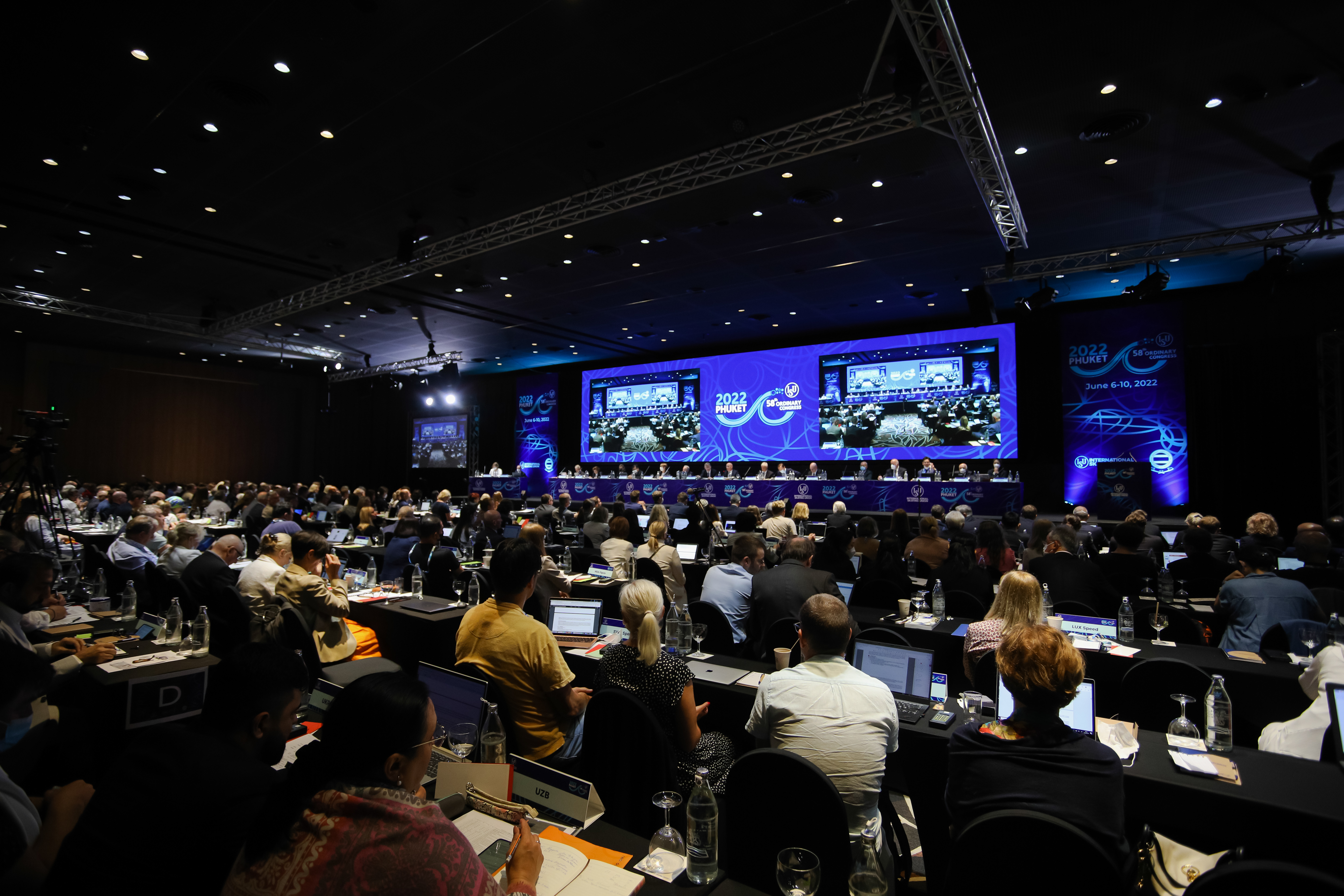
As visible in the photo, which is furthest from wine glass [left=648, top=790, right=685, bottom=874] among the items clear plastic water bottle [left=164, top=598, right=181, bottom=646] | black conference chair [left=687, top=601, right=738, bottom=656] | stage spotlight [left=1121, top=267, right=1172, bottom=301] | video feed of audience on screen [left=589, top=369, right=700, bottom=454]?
video feed of audience on screen [left=589, top=369, right=700, bottom=454]

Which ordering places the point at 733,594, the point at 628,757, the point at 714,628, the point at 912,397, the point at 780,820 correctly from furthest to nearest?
the point at 912,397
the point at 733,594
the point at 714,628
the point at 628,757
the point at 780,820

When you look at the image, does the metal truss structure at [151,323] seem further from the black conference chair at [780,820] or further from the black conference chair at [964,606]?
the black conference chair at [780,820]

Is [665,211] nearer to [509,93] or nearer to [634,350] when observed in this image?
[509,93]

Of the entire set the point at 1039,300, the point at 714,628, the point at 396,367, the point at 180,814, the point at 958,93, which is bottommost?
the point at 714,628

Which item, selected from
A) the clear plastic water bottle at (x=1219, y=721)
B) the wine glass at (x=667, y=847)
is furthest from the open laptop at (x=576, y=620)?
the clear plastic water bottle at (x=1219, y=721)

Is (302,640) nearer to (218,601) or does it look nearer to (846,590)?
(218,601)

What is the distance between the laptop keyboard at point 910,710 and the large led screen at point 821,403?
1150 centimetres

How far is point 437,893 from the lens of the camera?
110cm

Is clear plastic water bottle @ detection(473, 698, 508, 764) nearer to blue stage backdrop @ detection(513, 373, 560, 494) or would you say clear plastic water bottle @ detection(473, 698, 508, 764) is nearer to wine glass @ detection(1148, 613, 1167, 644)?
wine glass @ detection(1148, 613, 1167, 644)

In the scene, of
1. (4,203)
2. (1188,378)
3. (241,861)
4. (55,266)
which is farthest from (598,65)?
(1188,378)

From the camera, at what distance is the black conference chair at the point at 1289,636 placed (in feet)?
10.8

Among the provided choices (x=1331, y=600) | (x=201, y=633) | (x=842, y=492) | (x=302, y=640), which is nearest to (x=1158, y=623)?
(x=1331, y=600)

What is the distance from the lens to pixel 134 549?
229 inches

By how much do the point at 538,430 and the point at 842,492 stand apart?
983 cm
